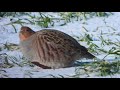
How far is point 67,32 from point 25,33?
41 cm

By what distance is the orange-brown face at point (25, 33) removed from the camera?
2637 millimetres

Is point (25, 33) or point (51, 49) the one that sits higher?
point (25, 33)

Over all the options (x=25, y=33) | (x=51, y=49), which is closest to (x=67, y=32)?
(x=51, y=49)

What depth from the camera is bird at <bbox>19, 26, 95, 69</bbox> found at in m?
2.60

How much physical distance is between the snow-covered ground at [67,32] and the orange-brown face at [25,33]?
0.04 meters

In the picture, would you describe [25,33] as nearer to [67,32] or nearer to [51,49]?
[51,49]

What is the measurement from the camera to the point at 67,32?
8.81 feet

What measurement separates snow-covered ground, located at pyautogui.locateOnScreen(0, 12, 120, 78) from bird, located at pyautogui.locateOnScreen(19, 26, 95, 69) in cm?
6

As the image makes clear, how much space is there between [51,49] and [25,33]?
30cm
